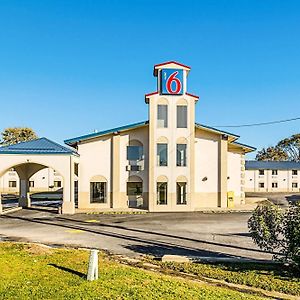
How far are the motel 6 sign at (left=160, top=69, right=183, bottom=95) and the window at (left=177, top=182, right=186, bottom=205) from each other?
815 centimetres

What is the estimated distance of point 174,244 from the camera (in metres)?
16.0

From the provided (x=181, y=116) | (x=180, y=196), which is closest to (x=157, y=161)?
(x=180, y=196)

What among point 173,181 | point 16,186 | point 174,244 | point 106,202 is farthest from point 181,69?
point 16,186

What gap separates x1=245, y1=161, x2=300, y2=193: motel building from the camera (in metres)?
68.8

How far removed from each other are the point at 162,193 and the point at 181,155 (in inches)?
149

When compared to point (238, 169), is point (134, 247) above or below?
below

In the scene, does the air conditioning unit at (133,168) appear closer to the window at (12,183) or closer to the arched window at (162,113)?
the arched window at (162,113)

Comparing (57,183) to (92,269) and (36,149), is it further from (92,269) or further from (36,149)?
(92,269)

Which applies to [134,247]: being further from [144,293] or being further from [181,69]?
[181,69]

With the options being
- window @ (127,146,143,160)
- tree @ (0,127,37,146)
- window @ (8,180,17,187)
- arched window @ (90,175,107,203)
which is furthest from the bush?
tree @ (0,127,37,146)

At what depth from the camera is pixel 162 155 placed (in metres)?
32.3

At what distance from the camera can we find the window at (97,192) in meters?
32.5

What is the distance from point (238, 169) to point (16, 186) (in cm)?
4393

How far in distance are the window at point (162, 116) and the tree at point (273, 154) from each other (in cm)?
6989
